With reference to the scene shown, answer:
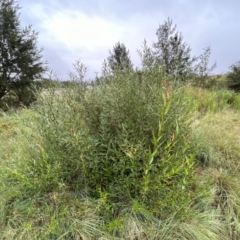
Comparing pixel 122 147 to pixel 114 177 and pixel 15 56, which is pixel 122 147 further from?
pixel 15 56

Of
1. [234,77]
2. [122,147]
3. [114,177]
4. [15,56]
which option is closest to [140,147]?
[122,147]

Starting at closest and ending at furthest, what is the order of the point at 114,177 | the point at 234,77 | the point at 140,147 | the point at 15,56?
the point at 140,147 → the point at 114,177 → the point at 15,56 → the point at 234,77

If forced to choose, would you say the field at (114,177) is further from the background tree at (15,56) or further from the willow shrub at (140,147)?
the background tree at (15,56)

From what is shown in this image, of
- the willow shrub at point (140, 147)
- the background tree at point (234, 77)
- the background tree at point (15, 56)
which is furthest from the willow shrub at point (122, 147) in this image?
the background tree at point (234, 77)

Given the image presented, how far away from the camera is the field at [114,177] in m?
1.51

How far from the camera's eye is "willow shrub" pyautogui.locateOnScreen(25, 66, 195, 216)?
1493 millimetres

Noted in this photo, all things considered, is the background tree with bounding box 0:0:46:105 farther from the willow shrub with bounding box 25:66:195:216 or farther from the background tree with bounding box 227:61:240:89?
the background tree with bounding box 227:61:240:89

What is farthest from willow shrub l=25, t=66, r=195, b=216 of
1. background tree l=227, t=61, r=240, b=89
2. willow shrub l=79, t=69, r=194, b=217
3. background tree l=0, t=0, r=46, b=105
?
background tree l=227, t=61, r=240, b=89

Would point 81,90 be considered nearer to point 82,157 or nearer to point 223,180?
point 82,157

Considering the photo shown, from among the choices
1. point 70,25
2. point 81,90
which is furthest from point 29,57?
point 81,90

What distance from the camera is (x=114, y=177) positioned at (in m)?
1.64

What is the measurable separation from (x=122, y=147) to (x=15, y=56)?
9.78 metres

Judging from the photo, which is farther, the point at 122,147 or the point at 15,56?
the point at 15,56

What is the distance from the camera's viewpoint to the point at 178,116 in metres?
1.63
